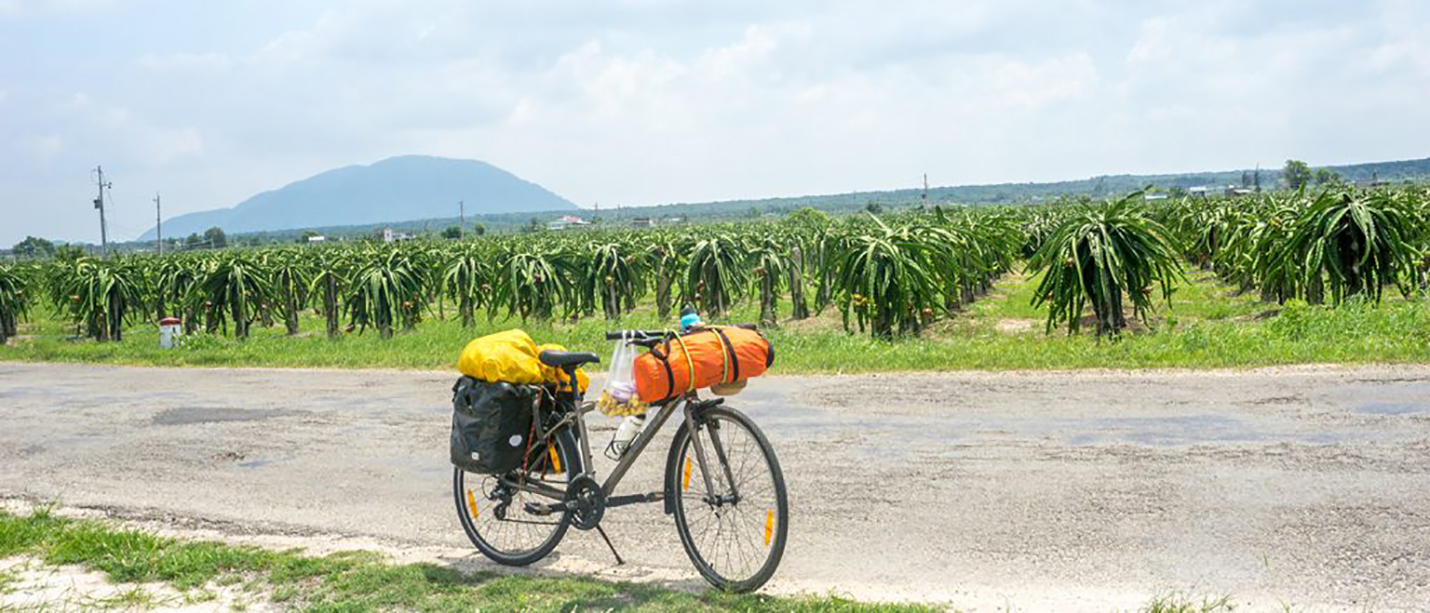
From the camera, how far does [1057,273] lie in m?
14.3

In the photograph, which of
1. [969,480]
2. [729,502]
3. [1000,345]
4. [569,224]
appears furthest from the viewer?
[569,224]

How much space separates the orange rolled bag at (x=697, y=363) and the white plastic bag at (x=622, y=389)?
217 mm

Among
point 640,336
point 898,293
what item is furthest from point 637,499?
point 898,293

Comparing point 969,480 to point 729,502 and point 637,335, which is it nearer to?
point 729,502

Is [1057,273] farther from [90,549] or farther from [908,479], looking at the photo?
[90,549]

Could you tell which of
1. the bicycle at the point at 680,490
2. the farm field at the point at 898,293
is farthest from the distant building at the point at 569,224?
the bicycle at the point at 680,490

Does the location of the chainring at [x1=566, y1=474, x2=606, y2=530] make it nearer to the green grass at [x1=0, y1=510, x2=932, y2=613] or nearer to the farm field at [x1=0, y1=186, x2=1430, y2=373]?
the green grass at [x1=0, y1=510, x2=932, y2=613]

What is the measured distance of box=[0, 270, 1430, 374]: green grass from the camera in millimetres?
10945

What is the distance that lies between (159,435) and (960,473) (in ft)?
23.4

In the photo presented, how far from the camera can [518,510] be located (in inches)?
227

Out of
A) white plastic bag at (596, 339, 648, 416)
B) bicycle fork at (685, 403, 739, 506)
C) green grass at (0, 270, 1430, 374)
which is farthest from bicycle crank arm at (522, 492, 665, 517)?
green grass at (0, 270, 1430, 374)

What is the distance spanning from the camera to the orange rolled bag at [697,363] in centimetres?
479

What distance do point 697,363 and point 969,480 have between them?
2.71 meters

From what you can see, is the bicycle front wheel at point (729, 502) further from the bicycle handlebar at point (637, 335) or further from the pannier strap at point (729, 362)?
the bicycle handlebar at point (637, 335)
